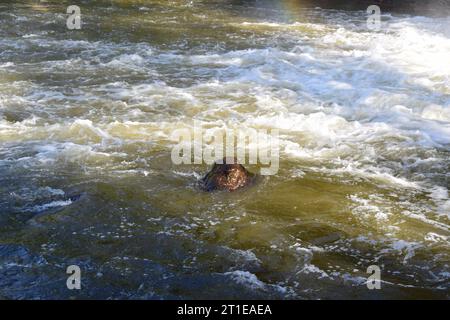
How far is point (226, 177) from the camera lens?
5738mm

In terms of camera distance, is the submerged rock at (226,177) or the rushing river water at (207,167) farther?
the submerged rock at (226,177)

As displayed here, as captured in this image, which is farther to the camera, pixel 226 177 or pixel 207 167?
pixel 207 167

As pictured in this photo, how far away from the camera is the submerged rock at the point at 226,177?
18.7 ft

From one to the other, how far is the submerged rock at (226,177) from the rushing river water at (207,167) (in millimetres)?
119

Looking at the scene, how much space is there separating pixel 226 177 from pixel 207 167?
62 cm

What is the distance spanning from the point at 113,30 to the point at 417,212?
1046cm

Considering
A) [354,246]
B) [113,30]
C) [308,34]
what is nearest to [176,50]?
[113,30]

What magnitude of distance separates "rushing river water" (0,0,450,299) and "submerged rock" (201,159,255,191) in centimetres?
12

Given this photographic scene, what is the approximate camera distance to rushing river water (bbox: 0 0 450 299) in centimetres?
439

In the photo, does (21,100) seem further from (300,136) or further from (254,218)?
(254,218)

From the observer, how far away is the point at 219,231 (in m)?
4.95

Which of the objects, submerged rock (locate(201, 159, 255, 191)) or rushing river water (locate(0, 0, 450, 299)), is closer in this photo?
rushing river water (locate(0, 0, 450, 299))
